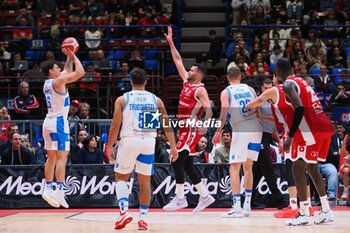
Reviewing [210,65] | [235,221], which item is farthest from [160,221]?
[210,65]

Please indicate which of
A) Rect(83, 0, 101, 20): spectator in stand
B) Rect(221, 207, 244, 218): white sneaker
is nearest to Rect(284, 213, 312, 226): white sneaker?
Rect(221, 207, 244, 218): white sneaker

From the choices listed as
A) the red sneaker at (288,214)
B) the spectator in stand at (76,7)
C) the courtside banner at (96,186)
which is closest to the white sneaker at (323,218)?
the red sneaker at (288,214)

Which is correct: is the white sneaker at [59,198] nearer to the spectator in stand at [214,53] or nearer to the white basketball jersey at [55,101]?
the white basketball jersey at [55,101]

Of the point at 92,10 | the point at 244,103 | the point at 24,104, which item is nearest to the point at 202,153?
the point at 244,103

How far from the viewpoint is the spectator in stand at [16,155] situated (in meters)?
17.1

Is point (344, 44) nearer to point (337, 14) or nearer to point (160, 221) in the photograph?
point (337, 14)

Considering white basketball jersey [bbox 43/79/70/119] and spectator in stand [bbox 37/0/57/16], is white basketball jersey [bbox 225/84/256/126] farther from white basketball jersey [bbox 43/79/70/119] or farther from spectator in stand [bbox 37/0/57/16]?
spectator in stand [bbox 37/0/57/16]

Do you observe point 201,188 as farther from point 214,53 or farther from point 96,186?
point 214,53

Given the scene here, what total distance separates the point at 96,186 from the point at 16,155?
176 cm

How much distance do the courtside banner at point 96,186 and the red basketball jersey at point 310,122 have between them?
4.17 meters

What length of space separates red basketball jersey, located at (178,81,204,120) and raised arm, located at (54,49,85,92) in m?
2.24

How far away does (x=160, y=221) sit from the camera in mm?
13516

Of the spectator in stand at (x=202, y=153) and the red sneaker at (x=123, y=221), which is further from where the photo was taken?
the spectator in stand at (x=202, y=153)

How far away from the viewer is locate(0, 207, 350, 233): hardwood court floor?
39.8ft
